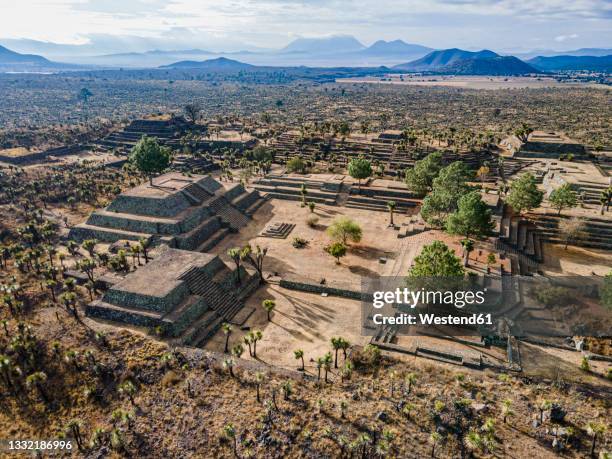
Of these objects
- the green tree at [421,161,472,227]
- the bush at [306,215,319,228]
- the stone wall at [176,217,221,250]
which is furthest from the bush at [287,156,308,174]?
the green tree at [421,161,472,227]

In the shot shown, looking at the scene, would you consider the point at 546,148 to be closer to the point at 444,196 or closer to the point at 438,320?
the point at 444,196

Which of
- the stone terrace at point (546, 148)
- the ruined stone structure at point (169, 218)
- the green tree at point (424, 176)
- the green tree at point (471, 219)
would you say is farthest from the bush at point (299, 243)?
the stone terrace at point (546, 148)

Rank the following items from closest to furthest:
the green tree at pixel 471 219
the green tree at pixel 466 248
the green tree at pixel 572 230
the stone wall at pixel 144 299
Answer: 1. the stone wall at pixel 144 299
2. the green tree at pixel 466 248
3. the green tree at pixel 471 219
4. the green tree at pixel 572 230

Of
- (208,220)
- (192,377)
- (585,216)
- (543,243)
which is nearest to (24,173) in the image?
(208,220)

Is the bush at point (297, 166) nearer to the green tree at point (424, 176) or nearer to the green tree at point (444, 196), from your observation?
the green tree at point (424, 176)

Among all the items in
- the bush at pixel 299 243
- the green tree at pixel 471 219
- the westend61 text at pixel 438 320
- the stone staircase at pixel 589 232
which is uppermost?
the green tree at pixel 471 219

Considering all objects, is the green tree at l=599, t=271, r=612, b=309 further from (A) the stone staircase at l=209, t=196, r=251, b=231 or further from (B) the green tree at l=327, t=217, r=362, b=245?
(A) the stone staircase at l=209, t=196, r=251, b=231
